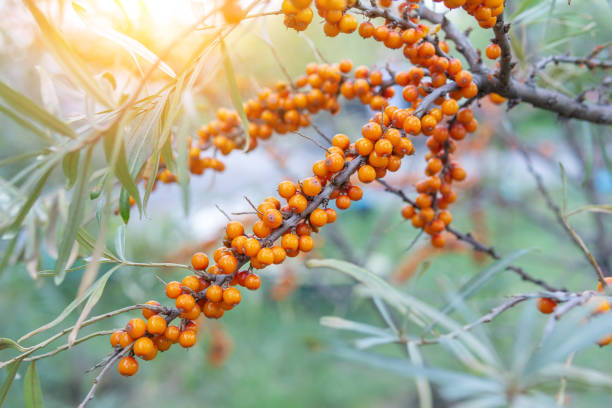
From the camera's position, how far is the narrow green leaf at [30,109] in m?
0.38

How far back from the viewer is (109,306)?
5.24ft

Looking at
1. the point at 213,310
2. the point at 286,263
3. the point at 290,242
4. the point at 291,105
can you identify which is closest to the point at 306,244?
the point at 290,242

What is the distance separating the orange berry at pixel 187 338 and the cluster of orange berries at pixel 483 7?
465 mm

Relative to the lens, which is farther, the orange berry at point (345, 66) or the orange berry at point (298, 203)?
the orange berry at point (345, 66)

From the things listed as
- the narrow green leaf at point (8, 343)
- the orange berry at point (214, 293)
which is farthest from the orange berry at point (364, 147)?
the narrow green leaf at point (8, 343)

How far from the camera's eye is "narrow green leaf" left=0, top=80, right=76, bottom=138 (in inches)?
14.9

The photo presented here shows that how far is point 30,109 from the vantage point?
38cm

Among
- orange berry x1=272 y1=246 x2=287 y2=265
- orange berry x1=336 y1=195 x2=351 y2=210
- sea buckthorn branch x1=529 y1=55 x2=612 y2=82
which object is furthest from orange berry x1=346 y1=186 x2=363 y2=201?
sea buckthorn branch x1=529 y1=55 x2=612 y2=82

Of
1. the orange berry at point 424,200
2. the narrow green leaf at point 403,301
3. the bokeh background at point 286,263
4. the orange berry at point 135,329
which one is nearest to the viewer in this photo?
the narrow green leaf at point 403,301

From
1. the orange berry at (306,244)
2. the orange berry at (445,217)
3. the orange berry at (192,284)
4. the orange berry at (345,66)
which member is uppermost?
the orange berry at (345,66)

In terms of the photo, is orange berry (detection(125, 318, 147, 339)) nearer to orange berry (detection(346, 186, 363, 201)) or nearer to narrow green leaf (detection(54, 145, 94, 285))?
narrow green leaf (detection(54, 145, 94, 285))

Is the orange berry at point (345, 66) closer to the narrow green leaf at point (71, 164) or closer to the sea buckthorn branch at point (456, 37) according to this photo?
the sea buckthorn branch at point (456, 37)

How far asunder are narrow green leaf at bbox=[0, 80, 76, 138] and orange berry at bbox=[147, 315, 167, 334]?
202mm

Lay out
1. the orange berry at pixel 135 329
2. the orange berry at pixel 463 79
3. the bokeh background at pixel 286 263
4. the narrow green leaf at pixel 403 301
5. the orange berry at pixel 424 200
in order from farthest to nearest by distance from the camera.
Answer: the bokeh background at pixel 286 263, the orange berry at pixel 424 200, the orange berry at pixel 463 79, the orange berry at pixel 135 329, the narrow green leaf at pixel 403 301
